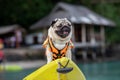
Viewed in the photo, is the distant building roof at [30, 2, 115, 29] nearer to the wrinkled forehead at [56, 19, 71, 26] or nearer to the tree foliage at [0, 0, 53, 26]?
the tree foliage at [0, 0, 53, 26]

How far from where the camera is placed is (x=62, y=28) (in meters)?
5.69

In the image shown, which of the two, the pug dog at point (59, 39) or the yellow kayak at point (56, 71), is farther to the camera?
the pug dog at point (59, 39)

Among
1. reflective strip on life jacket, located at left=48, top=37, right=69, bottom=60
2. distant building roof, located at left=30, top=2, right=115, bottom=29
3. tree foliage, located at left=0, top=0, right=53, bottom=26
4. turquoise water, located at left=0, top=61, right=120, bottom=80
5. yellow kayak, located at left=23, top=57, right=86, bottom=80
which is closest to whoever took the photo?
yellow kayak, located at left=23, top=57, right=86, bottom=80

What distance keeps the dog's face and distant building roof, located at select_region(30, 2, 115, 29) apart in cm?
2333

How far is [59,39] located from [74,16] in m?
24.0

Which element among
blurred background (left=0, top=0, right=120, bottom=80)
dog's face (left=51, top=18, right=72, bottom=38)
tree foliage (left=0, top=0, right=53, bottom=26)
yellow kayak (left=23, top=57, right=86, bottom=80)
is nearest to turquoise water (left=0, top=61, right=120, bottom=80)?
blurred background (left=0, top=0, right=120, bottom=80)

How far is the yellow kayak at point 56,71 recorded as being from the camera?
540 centimetres

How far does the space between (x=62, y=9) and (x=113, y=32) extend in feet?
19.3

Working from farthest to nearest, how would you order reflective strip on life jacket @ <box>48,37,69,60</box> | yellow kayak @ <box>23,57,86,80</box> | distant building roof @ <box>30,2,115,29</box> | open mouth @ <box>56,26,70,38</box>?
distant building roof @ <box>30,2,115,29</box> → reflective strip on life jacket @ <box>48,37,69,60</box> → open mouth @ <box>56,26,70,38</box> → yellow kayak @ <box>23,57,86,80</box>

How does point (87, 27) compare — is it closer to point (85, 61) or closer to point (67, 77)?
point (85, 61)

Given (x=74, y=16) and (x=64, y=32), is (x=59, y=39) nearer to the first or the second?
(x=64, y=32)

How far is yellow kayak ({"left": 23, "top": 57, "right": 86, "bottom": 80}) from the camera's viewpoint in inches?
213

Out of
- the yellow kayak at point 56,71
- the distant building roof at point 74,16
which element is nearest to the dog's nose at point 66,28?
the yellow kayak at point 56,71

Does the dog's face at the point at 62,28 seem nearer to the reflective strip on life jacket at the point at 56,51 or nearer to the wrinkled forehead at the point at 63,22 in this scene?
the wrinkled forehead at the point at 63,22
